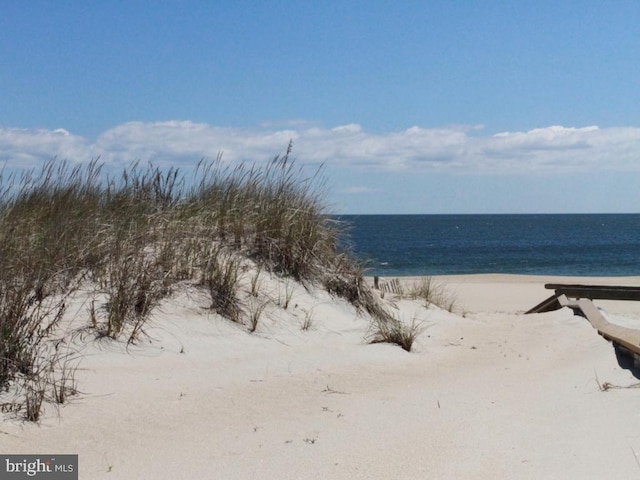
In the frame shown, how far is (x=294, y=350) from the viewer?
24.1ft

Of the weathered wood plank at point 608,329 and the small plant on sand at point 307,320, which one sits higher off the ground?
the small plant on sand at point 307,320

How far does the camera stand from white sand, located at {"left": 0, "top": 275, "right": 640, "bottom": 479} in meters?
4.44

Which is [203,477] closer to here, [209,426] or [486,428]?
[209,426]

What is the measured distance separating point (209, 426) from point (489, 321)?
268 inches

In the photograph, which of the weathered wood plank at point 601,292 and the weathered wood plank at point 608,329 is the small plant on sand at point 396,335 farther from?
the weathered wood plank at point 601,292

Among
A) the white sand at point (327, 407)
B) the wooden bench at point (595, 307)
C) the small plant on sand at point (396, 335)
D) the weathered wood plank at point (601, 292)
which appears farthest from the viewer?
the weathered wood plank at point (601, 292)

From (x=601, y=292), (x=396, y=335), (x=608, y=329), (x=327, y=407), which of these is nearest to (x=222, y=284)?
(x=396, y=335)

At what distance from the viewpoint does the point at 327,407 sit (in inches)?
223

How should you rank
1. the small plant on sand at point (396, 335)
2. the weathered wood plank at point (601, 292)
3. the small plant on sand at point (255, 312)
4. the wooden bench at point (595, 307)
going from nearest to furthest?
1. the small plant on sand at point (255, 312)
2. the small plant on sand at point (396, 335)
3. the wooden bench at point (595, 307)
4. the weathered wood plank at point (601, 292)

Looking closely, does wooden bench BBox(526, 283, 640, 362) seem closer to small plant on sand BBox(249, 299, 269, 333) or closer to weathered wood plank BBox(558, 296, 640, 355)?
weathered wood plank BBox(558, 296, 640, 355)

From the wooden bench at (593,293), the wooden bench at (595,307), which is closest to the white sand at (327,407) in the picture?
the wooden bench at (595,307)

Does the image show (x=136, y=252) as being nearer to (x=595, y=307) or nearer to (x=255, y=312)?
(x=255, y=312)

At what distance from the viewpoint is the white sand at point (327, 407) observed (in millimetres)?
4441

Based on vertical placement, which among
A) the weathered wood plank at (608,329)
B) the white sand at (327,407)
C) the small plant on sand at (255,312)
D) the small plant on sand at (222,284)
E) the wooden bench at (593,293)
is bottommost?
the white sand at (327,407)
